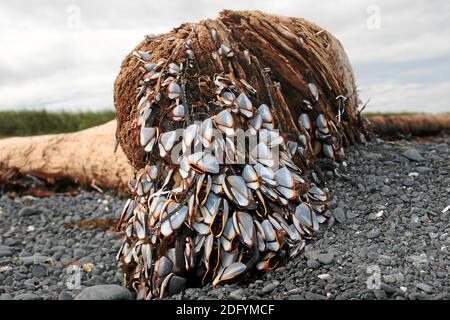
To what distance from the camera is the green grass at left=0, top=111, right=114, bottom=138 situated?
31.0 feet

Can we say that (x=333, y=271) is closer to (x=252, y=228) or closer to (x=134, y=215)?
(x=252, y=228)

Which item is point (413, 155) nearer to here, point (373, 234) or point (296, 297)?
point (373, 234)

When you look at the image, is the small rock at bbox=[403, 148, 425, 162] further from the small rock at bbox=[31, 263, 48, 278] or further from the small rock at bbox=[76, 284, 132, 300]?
the small rock at bbox=[31, 263, 48, 278]

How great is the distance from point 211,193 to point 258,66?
888 mm

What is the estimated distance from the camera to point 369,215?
9.26ft

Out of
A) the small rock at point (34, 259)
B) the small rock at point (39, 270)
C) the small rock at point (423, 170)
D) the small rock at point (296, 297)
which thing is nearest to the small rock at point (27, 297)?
the small rock at point (39, 270)

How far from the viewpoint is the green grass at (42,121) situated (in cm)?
945

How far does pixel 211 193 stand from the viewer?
249 cm

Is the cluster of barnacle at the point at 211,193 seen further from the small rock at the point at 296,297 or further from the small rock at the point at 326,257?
the small rock at the point at 296,297

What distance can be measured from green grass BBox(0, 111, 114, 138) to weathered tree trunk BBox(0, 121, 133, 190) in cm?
319

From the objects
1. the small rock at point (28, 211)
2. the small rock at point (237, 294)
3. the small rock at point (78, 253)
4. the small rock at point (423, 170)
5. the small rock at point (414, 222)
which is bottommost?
the small rock at point (78, 253)

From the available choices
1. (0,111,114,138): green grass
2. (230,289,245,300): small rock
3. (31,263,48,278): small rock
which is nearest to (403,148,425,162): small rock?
(230,289,245,300): small rock

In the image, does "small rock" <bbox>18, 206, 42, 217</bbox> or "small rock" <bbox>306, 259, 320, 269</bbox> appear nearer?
"small rock" <bbox>306, 259, 320, 269</bbox>

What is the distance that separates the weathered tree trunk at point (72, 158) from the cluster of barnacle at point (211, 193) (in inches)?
97.9
